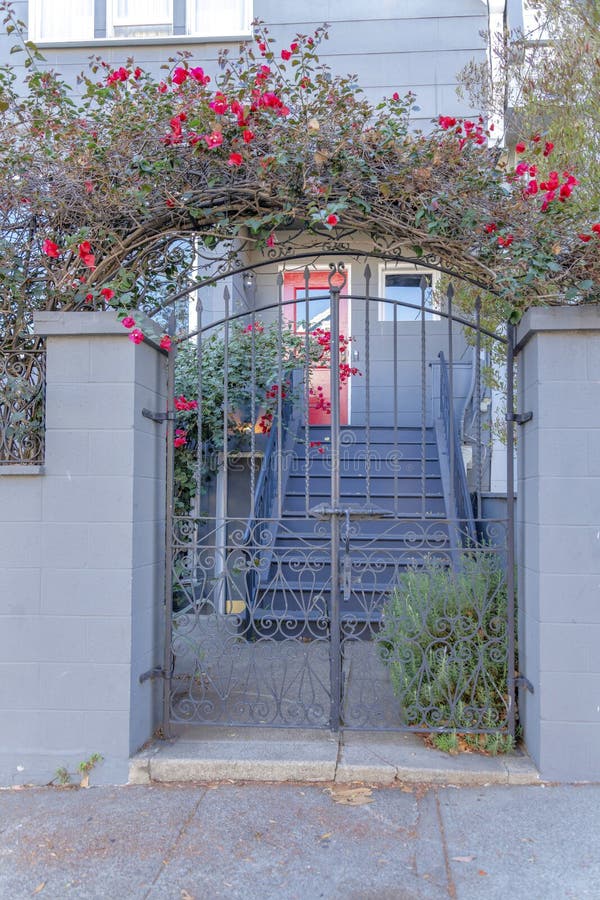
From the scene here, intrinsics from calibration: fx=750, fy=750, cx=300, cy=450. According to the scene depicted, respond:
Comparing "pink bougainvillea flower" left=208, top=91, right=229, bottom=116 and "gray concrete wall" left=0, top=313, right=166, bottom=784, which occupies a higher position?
"pink bougainvillea flower" left=208, top=91, right=229, bottom=116

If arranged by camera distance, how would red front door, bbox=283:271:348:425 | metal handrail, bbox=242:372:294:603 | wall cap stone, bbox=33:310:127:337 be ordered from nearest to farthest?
wall cap stone, bbox=33:310:127:337 → metal handrail, bbox=242:372:294:603 → red front door, bbox=283:271:348:425

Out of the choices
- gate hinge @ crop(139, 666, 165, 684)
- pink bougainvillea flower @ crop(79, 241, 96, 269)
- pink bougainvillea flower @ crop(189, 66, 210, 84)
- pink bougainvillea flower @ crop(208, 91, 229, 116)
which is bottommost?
gate hinge @ crop(139, 666, 165, 684)

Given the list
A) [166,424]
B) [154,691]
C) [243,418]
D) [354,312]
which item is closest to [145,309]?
[166,424]

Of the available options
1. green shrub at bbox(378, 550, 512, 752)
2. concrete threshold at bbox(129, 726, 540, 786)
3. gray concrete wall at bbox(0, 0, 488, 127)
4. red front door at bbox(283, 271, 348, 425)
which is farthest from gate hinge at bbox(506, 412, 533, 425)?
gray concrete wall at bbox(0, 0, 488, 127)

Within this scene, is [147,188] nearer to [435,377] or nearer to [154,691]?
[154,691]

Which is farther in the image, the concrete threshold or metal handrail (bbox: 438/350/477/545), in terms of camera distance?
metal handrail (bbox: 438/350/477/545)

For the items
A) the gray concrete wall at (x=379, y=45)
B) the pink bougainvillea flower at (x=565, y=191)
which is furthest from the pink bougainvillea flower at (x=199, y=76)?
the gray concrete wall at (x=379, y=45)

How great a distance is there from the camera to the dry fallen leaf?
137 inches

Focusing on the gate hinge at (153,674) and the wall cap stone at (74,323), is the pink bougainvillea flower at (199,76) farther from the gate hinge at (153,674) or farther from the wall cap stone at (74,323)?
the gate hinge at (153,674)

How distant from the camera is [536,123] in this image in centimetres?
563

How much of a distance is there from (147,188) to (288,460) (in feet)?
11.5

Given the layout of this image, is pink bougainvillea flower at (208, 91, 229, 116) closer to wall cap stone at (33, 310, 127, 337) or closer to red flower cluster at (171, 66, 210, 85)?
red flower cluster at (171, 66, 210, 85)

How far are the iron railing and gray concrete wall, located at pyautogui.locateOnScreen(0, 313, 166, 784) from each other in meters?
0.23

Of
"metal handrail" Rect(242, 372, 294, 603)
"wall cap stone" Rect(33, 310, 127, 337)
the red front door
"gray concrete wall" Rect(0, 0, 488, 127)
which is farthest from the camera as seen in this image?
"gray concrete wall" Rect(0, 0, 488, 127)
